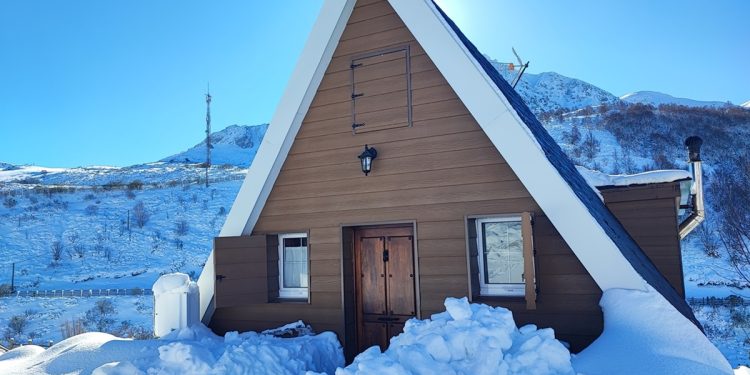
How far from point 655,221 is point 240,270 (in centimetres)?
519

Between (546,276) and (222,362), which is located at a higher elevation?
(546,276)

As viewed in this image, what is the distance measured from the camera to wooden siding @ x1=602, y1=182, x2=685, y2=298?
5941 mm

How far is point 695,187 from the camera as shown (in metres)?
7.06

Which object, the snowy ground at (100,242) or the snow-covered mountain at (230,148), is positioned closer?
the snowy ground at (100,242)

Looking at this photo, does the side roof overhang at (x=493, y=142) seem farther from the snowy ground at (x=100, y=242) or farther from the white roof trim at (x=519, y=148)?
the snowy ground at (x=100, y=242)

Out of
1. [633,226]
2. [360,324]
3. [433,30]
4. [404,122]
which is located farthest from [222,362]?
[633,226]

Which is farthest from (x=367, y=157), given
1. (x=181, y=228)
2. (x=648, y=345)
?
(x=181, y=228)

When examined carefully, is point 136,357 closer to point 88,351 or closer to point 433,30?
point 88,351

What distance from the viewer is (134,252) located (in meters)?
24.2

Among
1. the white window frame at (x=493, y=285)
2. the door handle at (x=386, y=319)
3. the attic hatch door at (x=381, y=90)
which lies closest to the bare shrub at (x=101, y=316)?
the door handle at (x=386, y=319)

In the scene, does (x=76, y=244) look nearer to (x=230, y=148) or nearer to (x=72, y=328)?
(x=72, y=328)

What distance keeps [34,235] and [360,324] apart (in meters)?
27.3

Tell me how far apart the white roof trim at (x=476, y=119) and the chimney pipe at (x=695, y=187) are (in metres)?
3.66

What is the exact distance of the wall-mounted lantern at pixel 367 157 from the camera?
18.3ft
